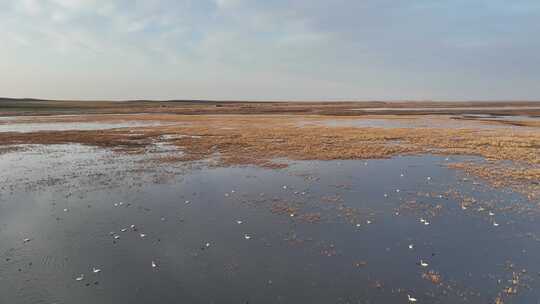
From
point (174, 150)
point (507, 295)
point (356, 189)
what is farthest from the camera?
point (174, 150)

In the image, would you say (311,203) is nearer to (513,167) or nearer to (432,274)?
(432,274)

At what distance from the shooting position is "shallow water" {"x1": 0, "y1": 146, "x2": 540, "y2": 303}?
9.60 meters

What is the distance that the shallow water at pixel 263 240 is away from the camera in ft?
31.5

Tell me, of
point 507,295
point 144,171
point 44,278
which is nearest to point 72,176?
point 144,171

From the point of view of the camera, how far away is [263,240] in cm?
1288

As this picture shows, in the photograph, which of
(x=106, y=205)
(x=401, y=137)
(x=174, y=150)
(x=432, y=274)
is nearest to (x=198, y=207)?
(x=106, y=205)

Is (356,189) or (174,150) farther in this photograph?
(174,150)

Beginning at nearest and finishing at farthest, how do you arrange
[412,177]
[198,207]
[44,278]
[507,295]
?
1. [507,295]
2. [44,278]
3. [198,207]
4. [412,177]

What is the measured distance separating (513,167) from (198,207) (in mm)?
23719

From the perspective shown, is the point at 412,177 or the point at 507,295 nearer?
the point at 507,295

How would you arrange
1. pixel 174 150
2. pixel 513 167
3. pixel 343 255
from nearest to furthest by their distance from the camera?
pixel 343 255 → pixel 513 167 → pixel 174 150

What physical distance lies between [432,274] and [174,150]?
29.6m

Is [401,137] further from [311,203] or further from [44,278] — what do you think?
[44,278]

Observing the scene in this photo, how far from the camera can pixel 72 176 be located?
2348 centimetres
